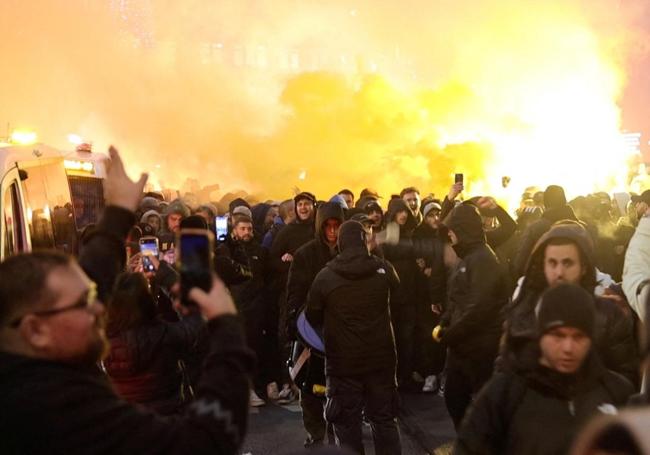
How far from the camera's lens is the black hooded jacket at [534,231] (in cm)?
600

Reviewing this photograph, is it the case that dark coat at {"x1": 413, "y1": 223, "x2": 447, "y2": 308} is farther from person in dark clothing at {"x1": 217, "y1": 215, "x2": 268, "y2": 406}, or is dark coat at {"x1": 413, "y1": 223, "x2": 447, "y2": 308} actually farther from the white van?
the white van

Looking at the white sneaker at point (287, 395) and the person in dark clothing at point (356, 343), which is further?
the white sneaker at point (287, 395)

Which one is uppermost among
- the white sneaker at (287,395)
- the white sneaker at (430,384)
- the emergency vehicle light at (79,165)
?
the emergency vehicle light at (79,165)

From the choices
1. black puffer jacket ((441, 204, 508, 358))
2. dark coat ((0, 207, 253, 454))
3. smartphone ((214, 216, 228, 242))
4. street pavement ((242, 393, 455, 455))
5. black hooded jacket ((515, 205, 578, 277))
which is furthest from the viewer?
smartphone ((214, 216, 228, 242))

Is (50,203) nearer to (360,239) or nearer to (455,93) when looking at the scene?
(360,239)

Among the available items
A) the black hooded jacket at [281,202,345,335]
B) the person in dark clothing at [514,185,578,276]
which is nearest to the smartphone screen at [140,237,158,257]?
the black hooded jacket at [281,202,345,335]

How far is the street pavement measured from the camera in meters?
6.74

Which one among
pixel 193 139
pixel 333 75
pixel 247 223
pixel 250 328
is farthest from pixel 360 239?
pixel 193 139

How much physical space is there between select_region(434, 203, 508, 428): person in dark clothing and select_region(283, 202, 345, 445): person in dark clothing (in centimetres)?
115

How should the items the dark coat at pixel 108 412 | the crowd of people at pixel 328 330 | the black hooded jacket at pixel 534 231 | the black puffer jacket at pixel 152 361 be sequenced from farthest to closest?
the black hooded jacket at pixel 534 231 < the black puffer jacket at pixel 152 361 < the crowd of people at pixel 328 330 < the dark coat at pixel 108 412

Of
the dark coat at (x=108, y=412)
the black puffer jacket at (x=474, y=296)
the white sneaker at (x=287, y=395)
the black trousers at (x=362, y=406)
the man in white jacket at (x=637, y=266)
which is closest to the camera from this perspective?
the dark coat at (x=108, y=412)

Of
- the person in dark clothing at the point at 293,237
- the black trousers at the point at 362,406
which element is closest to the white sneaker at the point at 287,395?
the person in dark clothing at the point at 293,237

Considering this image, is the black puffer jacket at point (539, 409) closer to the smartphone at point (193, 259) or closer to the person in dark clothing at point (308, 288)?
the smartphone at point (193, 259)

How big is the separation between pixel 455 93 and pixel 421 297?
15.9 metres
